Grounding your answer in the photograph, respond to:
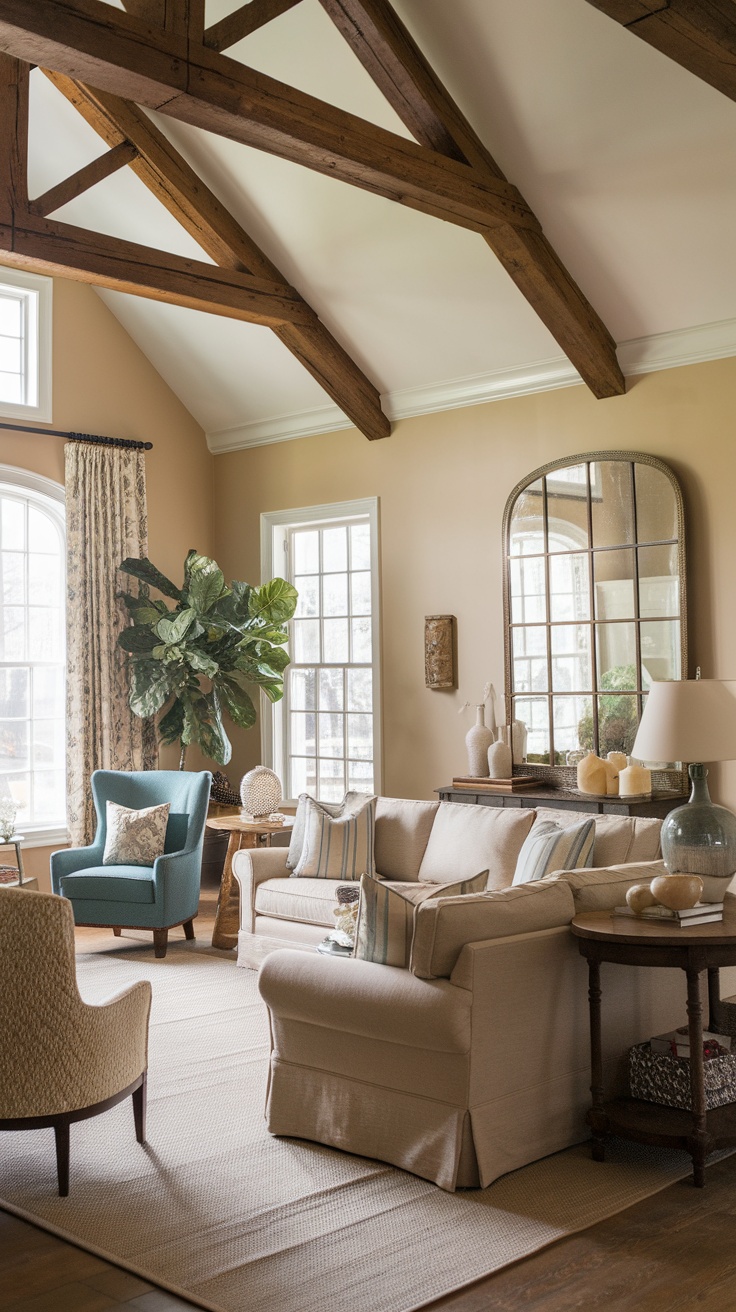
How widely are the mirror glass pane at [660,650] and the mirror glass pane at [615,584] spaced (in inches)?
5.6

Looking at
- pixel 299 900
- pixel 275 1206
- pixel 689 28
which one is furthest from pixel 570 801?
pixel 689 28

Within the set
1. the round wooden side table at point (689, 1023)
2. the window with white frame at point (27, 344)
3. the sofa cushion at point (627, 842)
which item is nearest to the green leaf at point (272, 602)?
the window with white frame at point (27, 344)

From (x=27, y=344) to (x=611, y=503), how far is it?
13.3ft

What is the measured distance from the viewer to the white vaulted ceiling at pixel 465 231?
5.21 metres

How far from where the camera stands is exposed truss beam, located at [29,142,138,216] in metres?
6.09

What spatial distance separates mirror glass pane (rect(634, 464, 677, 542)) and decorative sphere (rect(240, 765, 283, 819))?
8.08 ft

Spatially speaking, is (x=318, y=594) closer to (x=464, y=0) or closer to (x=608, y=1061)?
(x=464, y=0)

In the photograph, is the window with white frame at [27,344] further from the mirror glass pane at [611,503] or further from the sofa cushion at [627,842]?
the sofa cushion at [627,842]

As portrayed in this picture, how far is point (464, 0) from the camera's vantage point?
518 centimetres

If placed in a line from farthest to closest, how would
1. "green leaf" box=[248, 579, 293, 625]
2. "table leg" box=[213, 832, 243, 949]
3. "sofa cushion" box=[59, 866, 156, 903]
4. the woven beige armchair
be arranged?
1. "green leaf" box=[248, 579, 293, 625]
2. "table leg" box=[213, 832, 243, 949]
3. "sofa cushion" box=[59, 866, 156, 903]
4. the woven beige armchair

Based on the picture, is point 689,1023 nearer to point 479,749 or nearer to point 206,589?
point 479,749

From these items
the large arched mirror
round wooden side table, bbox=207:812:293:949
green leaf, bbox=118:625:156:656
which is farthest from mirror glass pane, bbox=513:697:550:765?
green leaf, bbox=118:625:156:656

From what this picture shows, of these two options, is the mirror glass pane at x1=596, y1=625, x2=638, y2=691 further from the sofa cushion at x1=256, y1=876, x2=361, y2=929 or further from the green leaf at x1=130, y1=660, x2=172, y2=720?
the green leaf at x1=130, y1=660, x2=172, y2=720

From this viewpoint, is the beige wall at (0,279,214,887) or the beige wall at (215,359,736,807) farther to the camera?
the beige wall at (0,279,214,887)
